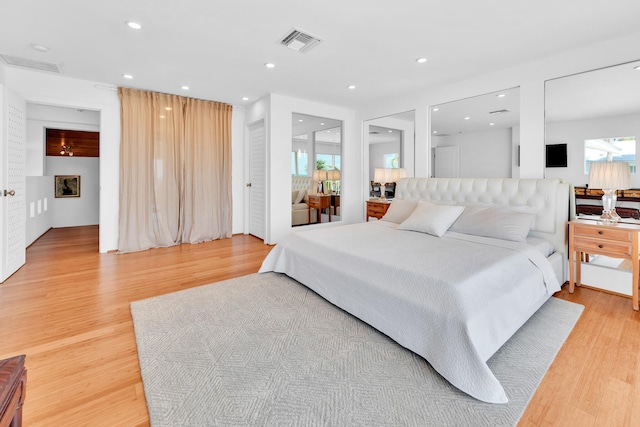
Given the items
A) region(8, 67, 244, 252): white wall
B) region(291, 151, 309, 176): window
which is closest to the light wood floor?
region(8, 67, 244, 252): white wall

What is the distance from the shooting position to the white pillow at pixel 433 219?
3.05 m

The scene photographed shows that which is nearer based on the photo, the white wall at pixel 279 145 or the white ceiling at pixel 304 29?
the white ceiling at pixel 304 29

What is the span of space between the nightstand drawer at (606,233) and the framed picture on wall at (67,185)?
8.53m

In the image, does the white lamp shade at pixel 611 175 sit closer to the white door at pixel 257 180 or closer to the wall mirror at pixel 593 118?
the wall mirror at pixel 593 118

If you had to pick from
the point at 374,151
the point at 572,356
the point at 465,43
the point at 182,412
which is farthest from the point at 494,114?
the point at 182,412

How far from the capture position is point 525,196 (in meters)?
3.23

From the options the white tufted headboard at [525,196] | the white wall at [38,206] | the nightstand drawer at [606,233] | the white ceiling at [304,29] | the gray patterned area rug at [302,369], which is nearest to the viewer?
the gray patterned area rug at [302,369]

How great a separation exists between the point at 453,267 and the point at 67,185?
7725mm

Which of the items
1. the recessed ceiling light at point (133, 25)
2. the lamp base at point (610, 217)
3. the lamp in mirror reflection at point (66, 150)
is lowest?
the lamp base at point (610, 217)

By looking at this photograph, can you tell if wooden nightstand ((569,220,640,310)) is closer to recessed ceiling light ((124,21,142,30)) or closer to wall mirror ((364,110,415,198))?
wall mirror ((364,110,415,198))

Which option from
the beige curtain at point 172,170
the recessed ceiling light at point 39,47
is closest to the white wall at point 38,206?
the beige curtain at point 172,170

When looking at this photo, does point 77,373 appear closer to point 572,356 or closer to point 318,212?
point 572,356

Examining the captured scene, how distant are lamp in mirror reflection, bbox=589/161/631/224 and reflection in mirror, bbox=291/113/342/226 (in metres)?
3.68

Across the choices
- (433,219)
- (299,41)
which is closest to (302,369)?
(433,219)
